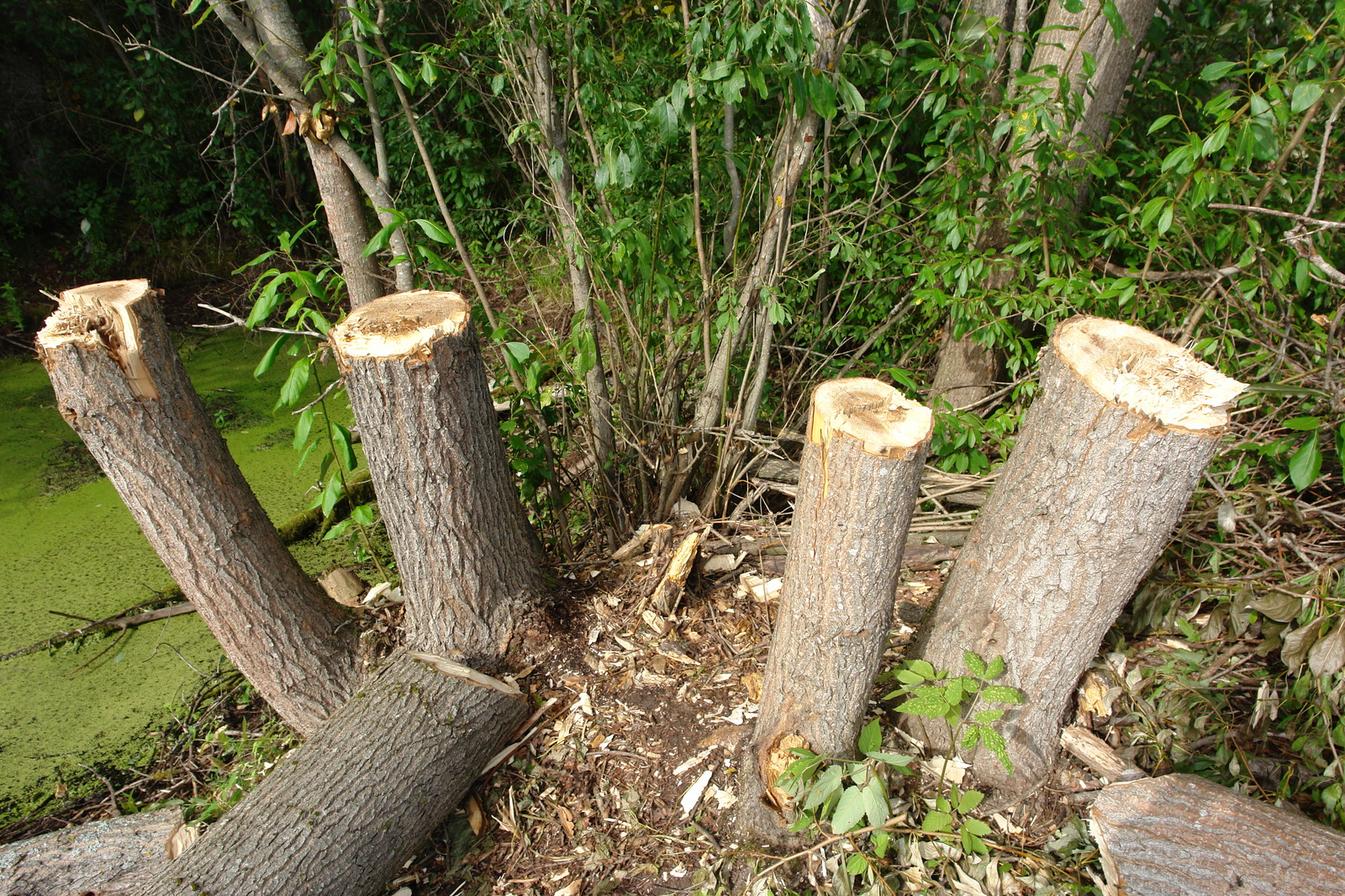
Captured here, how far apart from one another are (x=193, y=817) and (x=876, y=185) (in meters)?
3.00

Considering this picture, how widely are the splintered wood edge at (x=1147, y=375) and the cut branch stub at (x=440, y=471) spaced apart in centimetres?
144

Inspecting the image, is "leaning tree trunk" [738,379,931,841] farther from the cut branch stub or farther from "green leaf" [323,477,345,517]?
"green leaf" [323,477,345,517]

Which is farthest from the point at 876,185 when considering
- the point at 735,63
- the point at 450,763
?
the point at 450,763

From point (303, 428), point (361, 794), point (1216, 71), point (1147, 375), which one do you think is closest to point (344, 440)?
point (303, 428)

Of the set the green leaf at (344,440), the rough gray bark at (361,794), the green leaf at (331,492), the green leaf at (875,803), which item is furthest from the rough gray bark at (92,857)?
the green leaf at (875,803)

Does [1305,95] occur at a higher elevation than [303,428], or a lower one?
higher

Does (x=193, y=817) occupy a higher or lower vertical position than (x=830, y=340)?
lower

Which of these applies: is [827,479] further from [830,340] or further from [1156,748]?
[830,340]

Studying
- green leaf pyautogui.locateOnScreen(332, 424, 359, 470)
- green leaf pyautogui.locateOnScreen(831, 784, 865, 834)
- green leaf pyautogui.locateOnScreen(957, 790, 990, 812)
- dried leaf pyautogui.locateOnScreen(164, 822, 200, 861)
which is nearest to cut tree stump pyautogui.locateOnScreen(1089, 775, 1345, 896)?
green leaf pyautogui.locateOnScreen(957, 790, 990, 812)

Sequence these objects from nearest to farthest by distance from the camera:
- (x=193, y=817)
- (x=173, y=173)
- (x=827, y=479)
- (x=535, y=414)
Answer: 1. (x=827, y=479)
2. (x=193, y=817)
3. (x=535, y=414)
4. (x=173, y=173)

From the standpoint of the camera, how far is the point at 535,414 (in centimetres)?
258

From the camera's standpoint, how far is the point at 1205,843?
147 cm

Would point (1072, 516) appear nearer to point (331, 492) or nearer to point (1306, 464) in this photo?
point (1306, 464)

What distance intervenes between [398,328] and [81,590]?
2519mm
